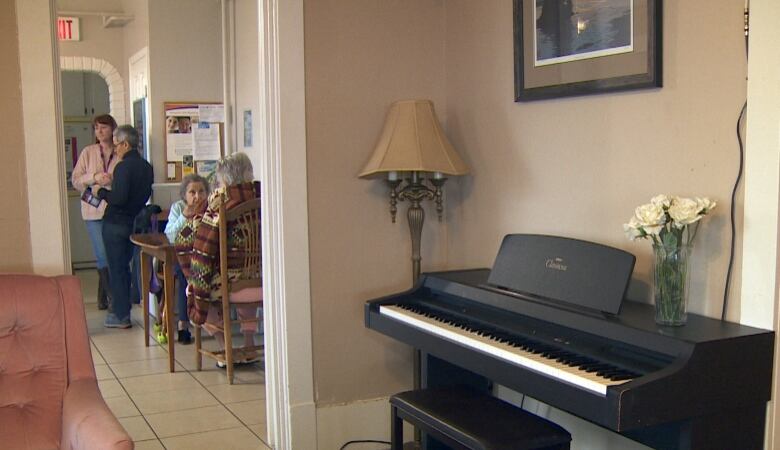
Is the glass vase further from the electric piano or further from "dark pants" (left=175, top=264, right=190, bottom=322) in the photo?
"dark pants" (left=175, top=264, right=190, bottom=322)

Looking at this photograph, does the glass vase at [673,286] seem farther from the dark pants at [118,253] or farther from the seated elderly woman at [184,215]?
the dark pants at [118,253]

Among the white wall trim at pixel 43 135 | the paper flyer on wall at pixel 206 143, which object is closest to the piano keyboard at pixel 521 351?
the white wall trim at pixel 43 135

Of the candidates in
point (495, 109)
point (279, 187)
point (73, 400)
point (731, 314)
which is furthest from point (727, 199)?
point (73, 400)

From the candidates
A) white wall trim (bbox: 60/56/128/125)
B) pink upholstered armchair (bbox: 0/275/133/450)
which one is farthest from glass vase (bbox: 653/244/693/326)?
white wall trim (bbox: 60/56/128/125)

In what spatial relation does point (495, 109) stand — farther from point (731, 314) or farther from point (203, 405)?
point (203, 405)

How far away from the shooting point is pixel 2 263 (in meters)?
2.93

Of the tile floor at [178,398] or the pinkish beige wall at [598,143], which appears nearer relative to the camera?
the pinkish beige wall at [598,143]

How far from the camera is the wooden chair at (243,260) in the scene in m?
4.44

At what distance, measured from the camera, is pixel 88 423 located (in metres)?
2.32

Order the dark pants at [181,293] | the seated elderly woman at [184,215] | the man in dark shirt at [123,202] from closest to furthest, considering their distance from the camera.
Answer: the seated elderly woman at [184,215] < the dark pants at [181,293] < the man in dark shirt at [123,202]

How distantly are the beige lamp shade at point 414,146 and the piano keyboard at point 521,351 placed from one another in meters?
0.55

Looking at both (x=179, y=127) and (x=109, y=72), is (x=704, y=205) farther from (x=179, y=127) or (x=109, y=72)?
(x=109, y=72)

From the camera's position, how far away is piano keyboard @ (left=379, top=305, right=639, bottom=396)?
88.1 inches

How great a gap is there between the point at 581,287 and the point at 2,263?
1951 mm
